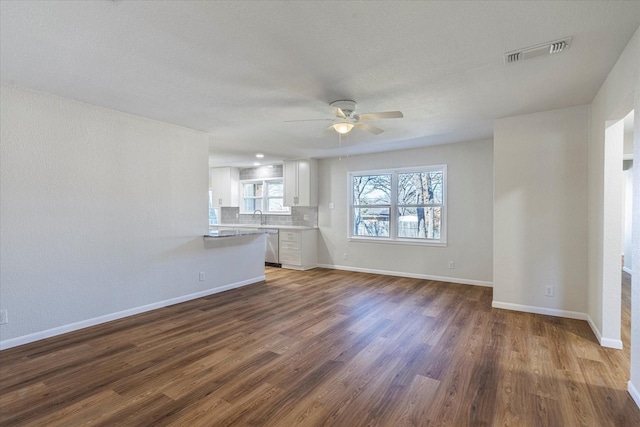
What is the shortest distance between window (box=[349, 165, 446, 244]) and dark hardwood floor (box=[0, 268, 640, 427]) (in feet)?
6.69

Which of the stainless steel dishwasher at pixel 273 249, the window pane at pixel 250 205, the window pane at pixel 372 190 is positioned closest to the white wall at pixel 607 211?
the window pane at pixel 372 190

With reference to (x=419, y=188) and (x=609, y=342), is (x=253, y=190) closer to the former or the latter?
(x=419, y=188)

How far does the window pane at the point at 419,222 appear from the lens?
556cm

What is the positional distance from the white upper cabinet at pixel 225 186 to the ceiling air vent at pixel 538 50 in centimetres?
667

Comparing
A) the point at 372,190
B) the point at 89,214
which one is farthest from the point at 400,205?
the point at 89,214

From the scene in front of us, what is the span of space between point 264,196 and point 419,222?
152 inches

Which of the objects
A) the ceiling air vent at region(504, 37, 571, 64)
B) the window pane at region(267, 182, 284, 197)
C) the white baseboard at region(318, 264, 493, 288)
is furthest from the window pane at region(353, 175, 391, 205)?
the ceiling air vent at region(504, 37, 571, 64)

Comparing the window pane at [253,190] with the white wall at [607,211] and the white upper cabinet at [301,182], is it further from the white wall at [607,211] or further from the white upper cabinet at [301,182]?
the white wall at [607,211]

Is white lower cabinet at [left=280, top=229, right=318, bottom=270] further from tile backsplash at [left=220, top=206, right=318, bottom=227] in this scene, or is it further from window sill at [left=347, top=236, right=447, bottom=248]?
window sill at [left=347, top=236, right=447, bottom=248]

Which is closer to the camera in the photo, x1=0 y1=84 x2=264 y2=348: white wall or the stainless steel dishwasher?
x1=0 y1=84 x2=264 y2=348: white wall

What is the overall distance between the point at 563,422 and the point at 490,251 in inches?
138

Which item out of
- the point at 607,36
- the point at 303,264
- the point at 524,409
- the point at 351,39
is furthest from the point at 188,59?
the point at 303,264

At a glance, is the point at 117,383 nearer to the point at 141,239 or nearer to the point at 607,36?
the point at 141,239

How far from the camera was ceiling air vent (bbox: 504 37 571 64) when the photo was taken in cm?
211
